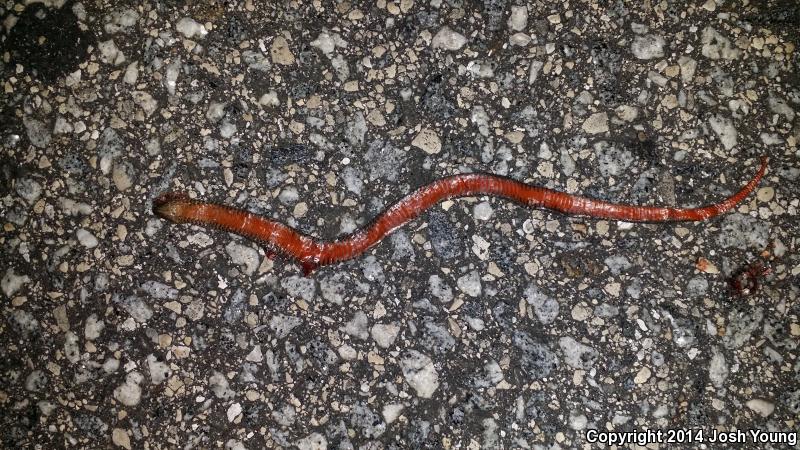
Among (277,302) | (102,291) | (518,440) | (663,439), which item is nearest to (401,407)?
(518,440)

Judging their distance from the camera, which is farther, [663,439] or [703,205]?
[703,205]

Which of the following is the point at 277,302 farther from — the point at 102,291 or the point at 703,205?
the point at 703,205

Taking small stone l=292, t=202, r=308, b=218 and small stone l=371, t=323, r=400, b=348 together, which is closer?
small stone l=371, t=323, r=400, b=348

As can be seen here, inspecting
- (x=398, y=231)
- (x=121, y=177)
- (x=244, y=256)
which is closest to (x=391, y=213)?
(x=398, y=231)

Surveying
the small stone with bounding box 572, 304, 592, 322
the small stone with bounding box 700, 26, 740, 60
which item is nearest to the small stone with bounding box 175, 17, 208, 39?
the small stone with bounding box 572, 304, 592, 322

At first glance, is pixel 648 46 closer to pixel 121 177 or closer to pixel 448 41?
pixel 448 41

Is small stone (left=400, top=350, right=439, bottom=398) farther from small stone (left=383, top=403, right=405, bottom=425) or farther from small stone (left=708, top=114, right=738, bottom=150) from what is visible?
small stone (left=708, top=114, right=738, bottom=150)
